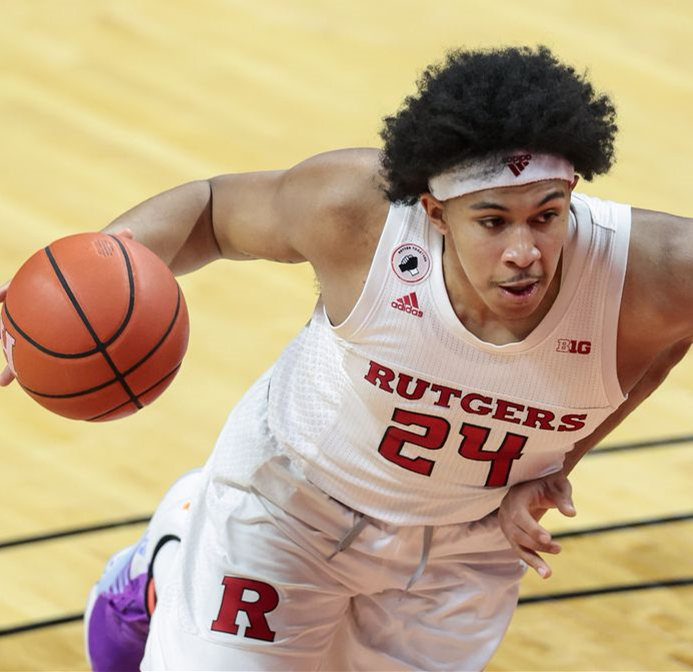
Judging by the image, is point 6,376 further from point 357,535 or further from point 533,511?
point 533,511

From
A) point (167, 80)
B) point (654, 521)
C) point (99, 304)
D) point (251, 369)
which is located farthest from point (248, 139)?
point (99, 304)

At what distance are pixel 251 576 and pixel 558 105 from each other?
50.7 inches

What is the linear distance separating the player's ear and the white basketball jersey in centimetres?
6

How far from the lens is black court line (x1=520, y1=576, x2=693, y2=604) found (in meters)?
4.11

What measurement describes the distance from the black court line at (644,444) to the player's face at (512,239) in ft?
6.97

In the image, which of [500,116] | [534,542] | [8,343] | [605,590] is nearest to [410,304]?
[500,116]

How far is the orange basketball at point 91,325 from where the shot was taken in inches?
108

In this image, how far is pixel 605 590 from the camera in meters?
4.13

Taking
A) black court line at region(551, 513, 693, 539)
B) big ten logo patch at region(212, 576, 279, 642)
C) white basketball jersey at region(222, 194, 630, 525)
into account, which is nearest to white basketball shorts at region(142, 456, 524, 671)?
big ten logo patch at region(212, 576, 279, 642)

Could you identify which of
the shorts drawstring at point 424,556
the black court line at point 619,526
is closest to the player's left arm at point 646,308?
the shorts drawstring at point 424,556

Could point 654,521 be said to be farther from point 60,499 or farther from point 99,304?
point 99,304

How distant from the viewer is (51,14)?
6.92m

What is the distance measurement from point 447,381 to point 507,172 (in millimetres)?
480

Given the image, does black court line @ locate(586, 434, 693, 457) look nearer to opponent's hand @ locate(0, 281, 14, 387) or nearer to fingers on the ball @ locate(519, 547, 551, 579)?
fingers on the ball @ locate(519, 547, 551, 579)
